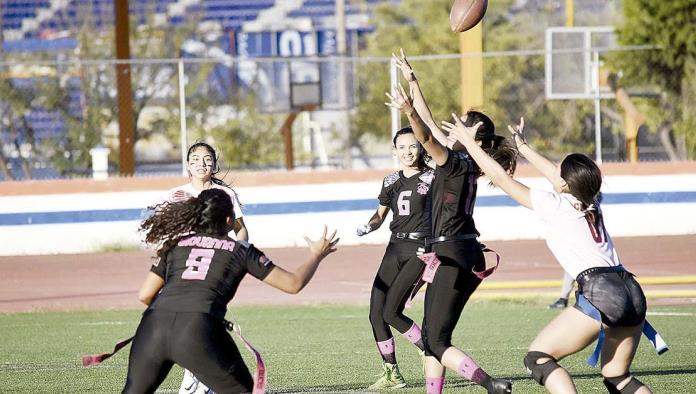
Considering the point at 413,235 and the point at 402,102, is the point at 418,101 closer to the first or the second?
the point at 402,102

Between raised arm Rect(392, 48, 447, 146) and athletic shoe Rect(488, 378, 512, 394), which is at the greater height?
raised arm Rect(392, 48, 447, 146)

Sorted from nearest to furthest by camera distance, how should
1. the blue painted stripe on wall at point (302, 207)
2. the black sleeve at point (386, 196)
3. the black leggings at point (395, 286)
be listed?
1. the black leggings at point (395, 286)
2. the black sleeve at point (386, 196)
3. the blue painted stripe on wall at point (302, 207)

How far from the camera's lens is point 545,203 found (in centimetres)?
649

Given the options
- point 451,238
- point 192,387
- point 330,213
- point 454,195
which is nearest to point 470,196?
point 454,195

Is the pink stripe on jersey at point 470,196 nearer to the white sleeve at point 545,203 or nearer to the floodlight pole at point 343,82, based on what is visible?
the white sleeve at point 545,203

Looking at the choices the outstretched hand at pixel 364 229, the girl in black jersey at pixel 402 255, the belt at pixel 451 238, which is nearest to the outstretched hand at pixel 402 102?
the belt at pixel 451 238

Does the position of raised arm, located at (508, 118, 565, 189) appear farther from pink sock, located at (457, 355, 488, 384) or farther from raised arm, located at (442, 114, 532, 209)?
pink sock, located at (457, 355, 488, 384)

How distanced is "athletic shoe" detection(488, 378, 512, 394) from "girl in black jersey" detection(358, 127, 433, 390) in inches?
54.7

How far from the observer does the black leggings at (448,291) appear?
24.3 ft

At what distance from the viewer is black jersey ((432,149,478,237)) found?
7531 mm

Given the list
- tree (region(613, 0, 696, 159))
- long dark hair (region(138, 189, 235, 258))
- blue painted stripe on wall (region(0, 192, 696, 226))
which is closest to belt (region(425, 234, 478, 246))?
long dark hair (region(138, 189, 235, 258))

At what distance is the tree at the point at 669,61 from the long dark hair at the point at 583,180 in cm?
1579

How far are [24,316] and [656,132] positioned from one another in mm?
15474

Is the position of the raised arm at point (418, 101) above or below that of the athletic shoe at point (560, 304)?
above
